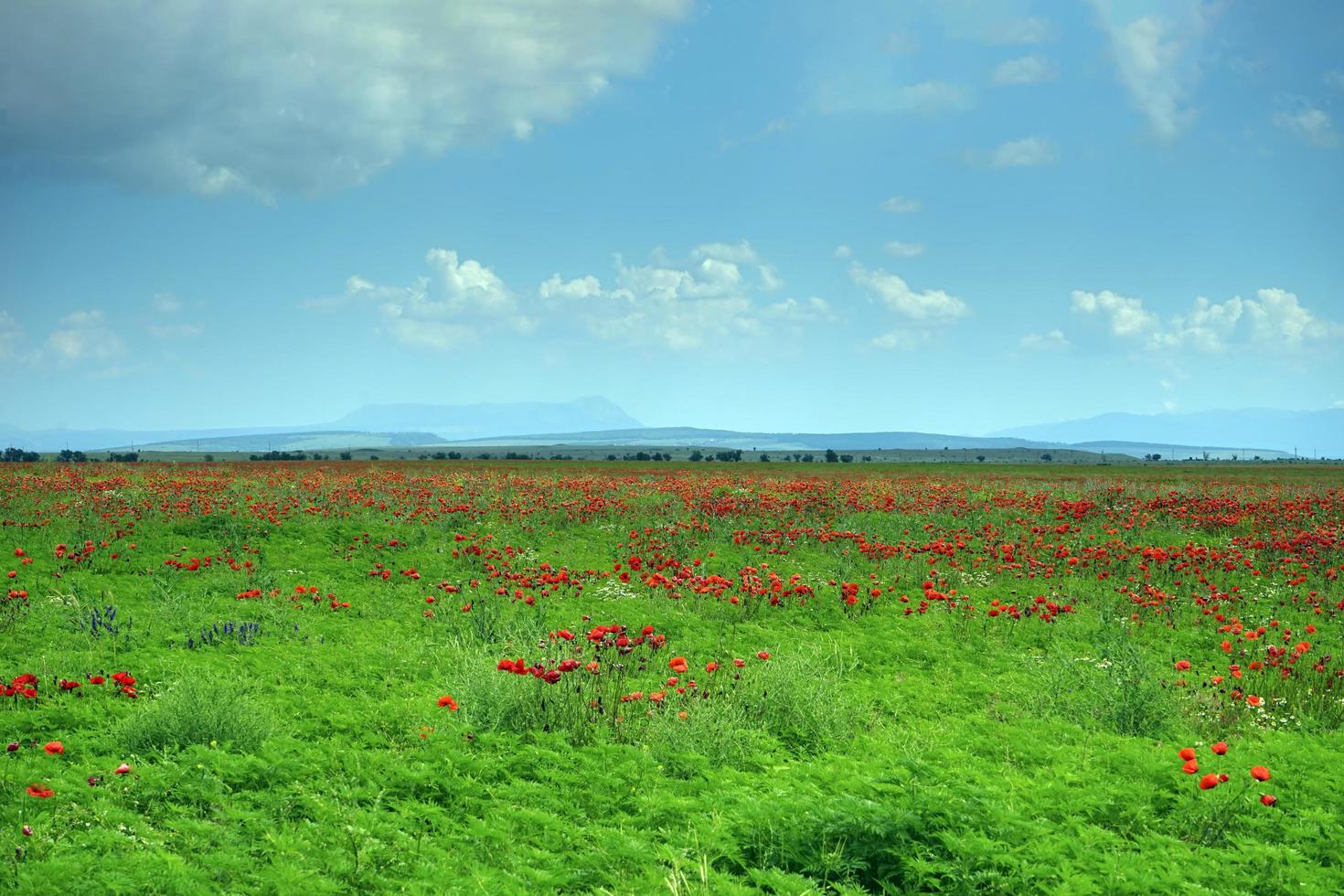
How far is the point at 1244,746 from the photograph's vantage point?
7422 millimetres

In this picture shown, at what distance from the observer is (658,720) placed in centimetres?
754

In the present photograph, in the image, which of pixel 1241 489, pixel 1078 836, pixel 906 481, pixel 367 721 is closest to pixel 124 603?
pixel 367 721

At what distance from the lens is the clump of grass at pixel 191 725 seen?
6824 mm

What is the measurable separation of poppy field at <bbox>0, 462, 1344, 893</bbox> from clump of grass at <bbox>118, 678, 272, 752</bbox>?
0.03 meters

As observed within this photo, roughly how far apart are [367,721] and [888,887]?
492 centimetres

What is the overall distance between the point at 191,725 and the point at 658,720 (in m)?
3.92

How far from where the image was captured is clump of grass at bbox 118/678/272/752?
6.82 meters

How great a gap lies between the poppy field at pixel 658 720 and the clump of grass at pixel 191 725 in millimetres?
31

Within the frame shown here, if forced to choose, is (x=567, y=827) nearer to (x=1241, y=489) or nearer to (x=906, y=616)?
(x=906, y=616)

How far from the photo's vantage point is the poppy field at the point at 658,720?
16.9 ft

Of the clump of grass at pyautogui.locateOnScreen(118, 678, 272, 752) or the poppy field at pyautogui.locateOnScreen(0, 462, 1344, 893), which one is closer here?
the poppy field at pyautogui.locateOnScreen(0, 462, 1344, 893)

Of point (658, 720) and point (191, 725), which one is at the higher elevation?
point (191, 725)

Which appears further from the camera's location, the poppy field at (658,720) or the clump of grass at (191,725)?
the clump of grass at (191,725)

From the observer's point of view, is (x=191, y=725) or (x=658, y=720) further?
(x=658, y=720)
